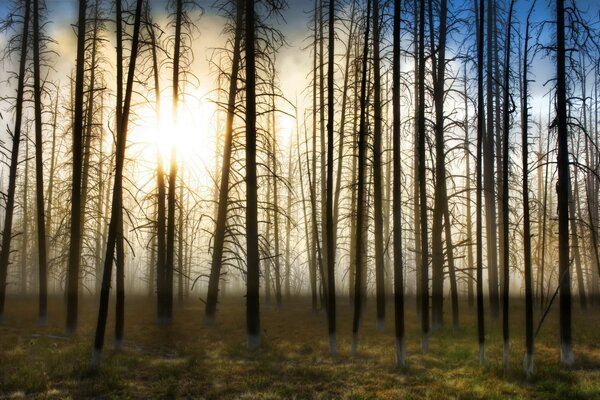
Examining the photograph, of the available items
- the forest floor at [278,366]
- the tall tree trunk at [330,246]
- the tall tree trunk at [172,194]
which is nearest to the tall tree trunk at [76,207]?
the forest floor at [278,366]

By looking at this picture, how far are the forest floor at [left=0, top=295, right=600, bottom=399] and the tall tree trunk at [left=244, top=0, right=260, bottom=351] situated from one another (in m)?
0.74

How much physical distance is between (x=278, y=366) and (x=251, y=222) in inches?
148

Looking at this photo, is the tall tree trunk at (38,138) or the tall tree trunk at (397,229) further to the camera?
the tall tree trunk at (38,138)

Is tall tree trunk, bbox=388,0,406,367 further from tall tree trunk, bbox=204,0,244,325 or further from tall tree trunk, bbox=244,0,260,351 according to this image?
tall tree trunk, bbox=204,0,244,325

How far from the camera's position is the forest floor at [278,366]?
26.4ft

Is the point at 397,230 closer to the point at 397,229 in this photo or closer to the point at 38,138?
the point at 397,229

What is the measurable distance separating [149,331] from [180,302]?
9994 millimetres

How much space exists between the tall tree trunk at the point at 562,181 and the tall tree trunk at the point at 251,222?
287 inches

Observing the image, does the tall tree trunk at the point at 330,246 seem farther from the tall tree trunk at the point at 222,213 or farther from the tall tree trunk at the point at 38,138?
the tall tree trunk at the point at 38,138

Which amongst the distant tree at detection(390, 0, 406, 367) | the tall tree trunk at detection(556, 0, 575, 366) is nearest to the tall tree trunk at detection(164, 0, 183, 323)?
the distant tree at detection(390, 0, 406, 367)

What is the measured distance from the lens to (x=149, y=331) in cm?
1551

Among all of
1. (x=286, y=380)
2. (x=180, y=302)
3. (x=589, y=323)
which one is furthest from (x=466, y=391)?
(x=180, y=302)

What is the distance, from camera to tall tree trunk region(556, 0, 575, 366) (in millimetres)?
11156

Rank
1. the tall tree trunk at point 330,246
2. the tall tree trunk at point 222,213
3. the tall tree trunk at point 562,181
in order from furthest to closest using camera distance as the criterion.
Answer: the tall tree trunk at point 222,213, the tall tree trunk at point 330,246, the tall tree trunk at point 562,181
